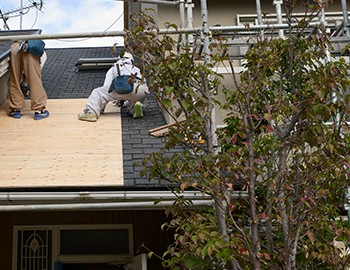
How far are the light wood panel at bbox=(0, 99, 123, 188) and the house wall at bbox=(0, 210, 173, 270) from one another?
Result: 2019mm

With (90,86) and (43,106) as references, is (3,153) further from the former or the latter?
(90,86)

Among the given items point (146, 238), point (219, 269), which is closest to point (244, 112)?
point (219, 269)

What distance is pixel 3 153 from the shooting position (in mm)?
5102

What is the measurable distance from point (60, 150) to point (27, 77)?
80.7 inches

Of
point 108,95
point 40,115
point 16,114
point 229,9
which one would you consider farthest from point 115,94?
point 229,9

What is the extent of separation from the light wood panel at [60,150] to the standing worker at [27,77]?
7.5 inches

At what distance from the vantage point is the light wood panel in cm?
452

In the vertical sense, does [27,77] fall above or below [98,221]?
above

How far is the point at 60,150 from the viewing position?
5215 millimetres

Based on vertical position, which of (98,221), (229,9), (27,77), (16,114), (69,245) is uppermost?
(229,9)

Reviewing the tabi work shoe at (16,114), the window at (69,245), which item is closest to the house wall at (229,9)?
the tabi work shoe at (16,114)

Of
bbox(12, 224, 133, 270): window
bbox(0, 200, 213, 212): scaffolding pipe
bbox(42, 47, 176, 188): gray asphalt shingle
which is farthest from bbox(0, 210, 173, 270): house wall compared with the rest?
bbox(0, 200, 213, 212): scaffolding pipe

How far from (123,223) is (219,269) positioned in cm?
440

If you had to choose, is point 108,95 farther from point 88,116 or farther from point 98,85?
point 98,85
